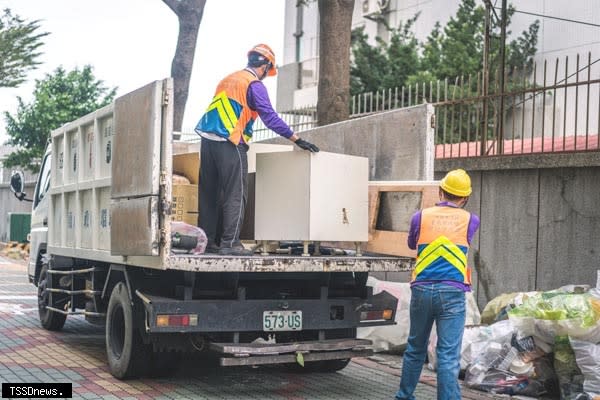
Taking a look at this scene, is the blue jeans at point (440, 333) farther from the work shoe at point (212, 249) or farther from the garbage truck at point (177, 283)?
the work shoe at point (212, 249)

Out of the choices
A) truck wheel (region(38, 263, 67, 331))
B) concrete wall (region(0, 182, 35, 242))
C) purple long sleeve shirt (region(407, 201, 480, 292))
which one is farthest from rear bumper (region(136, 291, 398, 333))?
concrete wall (region(0, 182, 35, 242))

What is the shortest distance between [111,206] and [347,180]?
1.86 m

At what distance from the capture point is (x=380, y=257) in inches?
288

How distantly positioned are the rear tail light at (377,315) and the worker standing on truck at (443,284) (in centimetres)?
107

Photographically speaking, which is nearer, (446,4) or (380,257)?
(380,257)

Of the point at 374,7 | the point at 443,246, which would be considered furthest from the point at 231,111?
the point at 374,7

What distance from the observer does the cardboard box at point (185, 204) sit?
7.82 metres

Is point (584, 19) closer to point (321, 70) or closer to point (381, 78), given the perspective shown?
point (381, 78)

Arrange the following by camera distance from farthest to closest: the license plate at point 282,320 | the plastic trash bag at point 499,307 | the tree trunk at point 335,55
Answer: the tree trunk at point 335,55, the plastic trash bag at point 499,307, the license plate at point 282,320

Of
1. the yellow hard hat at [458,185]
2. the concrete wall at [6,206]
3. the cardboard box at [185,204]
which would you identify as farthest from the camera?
the concrete wall at [6,206]

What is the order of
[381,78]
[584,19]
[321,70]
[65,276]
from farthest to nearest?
[381,78]
[584,19]
[321,70]
[65,276]

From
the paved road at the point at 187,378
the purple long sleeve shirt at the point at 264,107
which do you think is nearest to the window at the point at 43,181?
the paved road at the point at 187,378

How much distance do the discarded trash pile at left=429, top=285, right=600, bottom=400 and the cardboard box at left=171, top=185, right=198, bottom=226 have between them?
2522 mm

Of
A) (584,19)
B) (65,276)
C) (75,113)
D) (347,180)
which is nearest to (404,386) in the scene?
(347,180)
